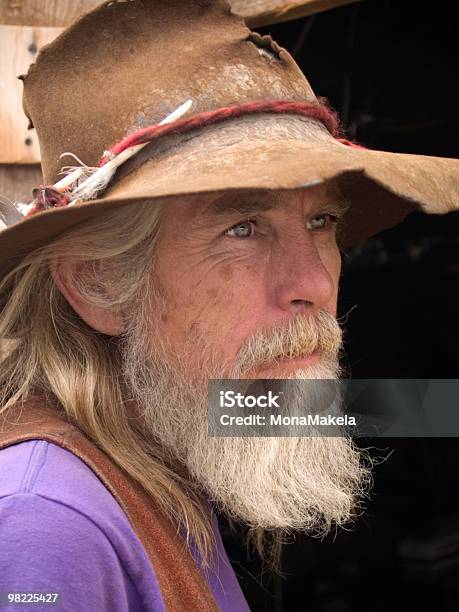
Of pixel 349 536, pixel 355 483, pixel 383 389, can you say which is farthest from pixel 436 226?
pixel 355 483

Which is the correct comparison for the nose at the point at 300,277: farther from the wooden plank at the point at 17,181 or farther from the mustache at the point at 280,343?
the wooden plank at the point at 17,181

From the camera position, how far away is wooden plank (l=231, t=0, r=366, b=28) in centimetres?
232

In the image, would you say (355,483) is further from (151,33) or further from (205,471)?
(151,33)

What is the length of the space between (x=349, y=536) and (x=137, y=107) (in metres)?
3.09

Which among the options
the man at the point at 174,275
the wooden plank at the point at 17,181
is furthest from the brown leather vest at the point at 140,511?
the wooden plank at the point at 17,181

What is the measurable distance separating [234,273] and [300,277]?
0.14m

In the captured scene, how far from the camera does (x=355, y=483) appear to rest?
6.29 feet

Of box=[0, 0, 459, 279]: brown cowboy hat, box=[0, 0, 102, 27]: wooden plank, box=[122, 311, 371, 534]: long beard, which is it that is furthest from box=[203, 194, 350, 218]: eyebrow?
box=[0, 0, 102, 27]: wooden plank

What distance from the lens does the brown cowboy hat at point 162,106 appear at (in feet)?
4.92

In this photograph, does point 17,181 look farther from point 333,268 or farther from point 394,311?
point 394,311

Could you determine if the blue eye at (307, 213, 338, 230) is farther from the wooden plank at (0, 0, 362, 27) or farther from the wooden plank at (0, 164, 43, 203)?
the wooden plank at (0, 164, 43, 203)

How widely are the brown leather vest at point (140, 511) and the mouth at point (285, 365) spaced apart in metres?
0.34

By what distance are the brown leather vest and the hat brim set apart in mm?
356

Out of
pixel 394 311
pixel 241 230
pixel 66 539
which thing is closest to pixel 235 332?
pixel 241 230
